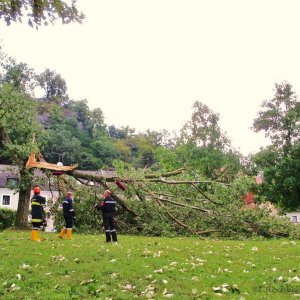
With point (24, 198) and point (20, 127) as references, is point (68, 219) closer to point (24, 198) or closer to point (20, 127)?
point (24, 198)

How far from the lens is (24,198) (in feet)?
60.7

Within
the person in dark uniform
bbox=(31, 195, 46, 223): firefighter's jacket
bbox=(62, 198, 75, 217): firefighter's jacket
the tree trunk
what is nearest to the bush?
the tree trunk

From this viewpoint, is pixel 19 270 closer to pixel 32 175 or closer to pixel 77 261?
pixel 77 261

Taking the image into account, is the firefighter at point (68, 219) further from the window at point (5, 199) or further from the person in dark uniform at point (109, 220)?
the window at point (5, 199)

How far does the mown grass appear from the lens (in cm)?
583

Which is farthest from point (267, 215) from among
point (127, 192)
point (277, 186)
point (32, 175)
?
point (277, 186)

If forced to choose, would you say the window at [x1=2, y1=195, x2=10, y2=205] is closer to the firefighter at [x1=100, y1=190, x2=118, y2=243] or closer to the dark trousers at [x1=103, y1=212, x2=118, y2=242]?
the firefighter at [x1=100, y1=190, x2=118, y2=243]

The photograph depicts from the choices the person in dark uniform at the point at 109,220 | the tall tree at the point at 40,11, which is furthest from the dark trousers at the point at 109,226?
the tall tree at the point at 40,11

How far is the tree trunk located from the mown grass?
25.8 ft

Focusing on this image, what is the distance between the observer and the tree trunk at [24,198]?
17578 millimetres

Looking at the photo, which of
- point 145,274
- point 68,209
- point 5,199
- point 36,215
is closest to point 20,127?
point 68,209

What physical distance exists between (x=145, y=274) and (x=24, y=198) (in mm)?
12788

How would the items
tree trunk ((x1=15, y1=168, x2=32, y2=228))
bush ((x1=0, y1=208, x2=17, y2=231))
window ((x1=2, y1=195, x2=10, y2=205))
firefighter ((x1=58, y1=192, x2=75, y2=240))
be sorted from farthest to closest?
window ((x1=2, y1=195, x2=10, y2=205)), bush ((x1=0, y1=208, x2=17, y2=231)), tree trunk ((x1=15, y1=168, x2=32, y2=228)), firefighter ((x1=58, y1=192, x2=75, y2=240))

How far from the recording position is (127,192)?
1670 centimetres
